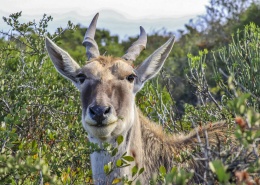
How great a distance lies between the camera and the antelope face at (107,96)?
5203 mm

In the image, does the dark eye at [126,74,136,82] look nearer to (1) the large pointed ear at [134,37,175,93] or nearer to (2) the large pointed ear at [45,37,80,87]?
(1) the large pointed ear at [134,37,175,93]

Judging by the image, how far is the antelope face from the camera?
520 centimetres

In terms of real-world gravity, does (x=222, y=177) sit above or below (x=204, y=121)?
above

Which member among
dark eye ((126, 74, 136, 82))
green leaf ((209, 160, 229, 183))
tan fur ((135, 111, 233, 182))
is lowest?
tan fur ((135, 111, 233, 182))

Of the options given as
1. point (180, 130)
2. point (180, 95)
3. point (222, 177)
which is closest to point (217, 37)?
point (180, 95)

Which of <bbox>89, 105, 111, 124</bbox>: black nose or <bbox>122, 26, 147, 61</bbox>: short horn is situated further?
<bbox>122, 26, 147, 61</bbox>: short horn

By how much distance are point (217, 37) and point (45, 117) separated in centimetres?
1442

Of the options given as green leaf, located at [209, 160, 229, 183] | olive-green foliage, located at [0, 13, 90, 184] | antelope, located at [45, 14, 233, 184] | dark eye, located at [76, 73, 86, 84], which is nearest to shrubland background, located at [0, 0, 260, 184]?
olive-green foliage, located at [0, 13, 90, 184]

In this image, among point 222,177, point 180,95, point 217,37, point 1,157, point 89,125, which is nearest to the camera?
point 222,177

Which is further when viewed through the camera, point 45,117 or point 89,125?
point 45,117

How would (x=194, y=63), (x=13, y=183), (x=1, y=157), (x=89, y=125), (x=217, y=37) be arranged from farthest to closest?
1. (x=217, y=37)
2. (x=194, y=63)
3. (x=89, y=125)
4. (x=13, y=183)
5. (x=1, y=157)

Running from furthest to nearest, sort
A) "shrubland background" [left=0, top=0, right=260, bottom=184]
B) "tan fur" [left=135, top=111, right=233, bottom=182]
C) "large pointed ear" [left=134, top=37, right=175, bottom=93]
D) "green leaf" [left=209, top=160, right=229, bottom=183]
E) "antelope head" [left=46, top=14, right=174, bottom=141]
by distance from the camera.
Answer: "large pointed ear" [left=134, top=37, right=175, bottom=93] < "tan fur" [left=135, top=111, right=233, bottom=182] < "antelope head" [left=46, top=14, right=174, bottom=141] < "shrubland background" [left=0, top=0, right=260, bottom=184] < "green leaf" [left=209, top=160, right=229, bottom=183]

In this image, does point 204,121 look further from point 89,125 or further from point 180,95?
point 180,95

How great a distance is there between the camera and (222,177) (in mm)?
2797
